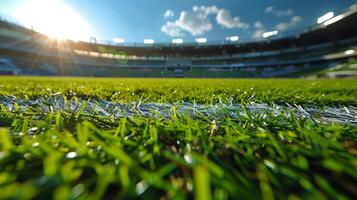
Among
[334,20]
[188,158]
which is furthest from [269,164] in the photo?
[334,20]

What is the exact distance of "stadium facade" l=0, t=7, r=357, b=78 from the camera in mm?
26484

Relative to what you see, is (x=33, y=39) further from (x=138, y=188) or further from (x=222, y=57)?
(x=138, y=188)

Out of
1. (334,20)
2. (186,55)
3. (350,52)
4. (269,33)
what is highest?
(269,33)

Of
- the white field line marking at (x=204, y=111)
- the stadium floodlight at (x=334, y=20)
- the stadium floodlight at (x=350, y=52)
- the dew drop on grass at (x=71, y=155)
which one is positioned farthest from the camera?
the stadium floodlight at (x=350, y=52)

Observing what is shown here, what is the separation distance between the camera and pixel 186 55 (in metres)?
41.8

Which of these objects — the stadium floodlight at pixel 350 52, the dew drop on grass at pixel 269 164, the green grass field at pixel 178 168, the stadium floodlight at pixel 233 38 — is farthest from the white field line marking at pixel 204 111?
the stadium floodlight at pixel 233 38

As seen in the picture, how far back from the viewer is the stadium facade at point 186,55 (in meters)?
26.5

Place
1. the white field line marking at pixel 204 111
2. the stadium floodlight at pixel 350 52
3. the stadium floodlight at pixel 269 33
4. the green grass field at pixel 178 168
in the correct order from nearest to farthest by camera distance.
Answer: the green grass field at pixel 178 168 → the white field line marking at pixel 204 111 → the stadium floodlight at pixel 350 52 → the stadium floodlight at pixel 269 33

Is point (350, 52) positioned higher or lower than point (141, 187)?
higher

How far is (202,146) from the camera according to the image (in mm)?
434

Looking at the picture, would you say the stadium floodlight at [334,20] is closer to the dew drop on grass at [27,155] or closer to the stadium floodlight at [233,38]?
the stadium floodlight at [233,38]

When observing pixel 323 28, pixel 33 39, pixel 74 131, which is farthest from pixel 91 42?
pixel 74 131

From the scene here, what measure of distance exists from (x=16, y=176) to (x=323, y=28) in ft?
110

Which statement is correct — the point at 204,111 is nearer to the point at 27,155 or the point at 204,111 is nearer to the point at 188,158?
the point at 188,158
